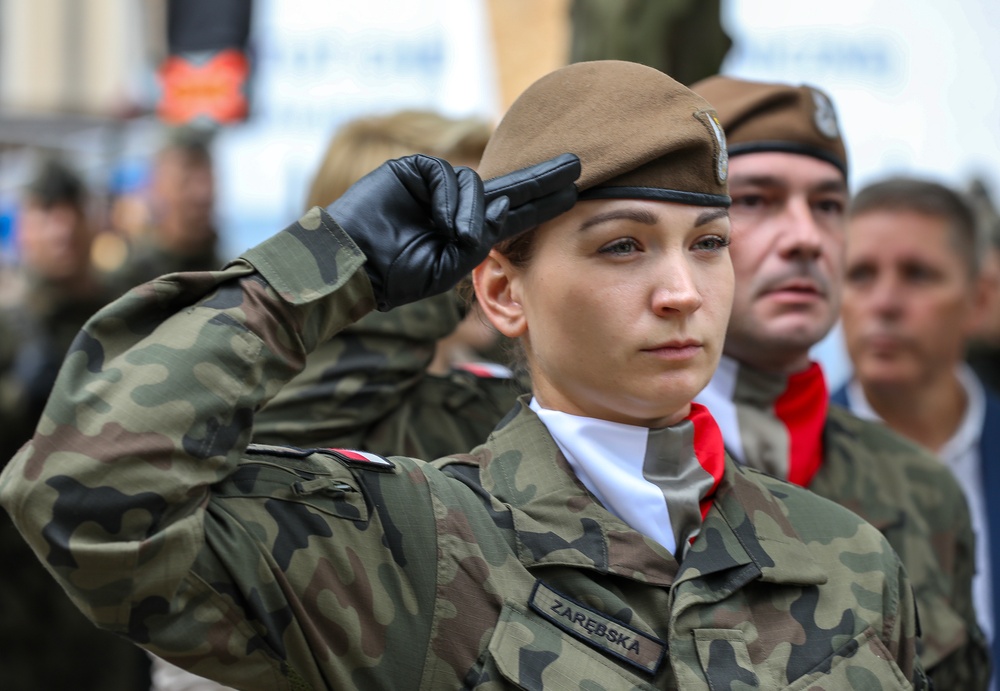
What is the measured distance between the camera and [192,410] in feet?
4.79

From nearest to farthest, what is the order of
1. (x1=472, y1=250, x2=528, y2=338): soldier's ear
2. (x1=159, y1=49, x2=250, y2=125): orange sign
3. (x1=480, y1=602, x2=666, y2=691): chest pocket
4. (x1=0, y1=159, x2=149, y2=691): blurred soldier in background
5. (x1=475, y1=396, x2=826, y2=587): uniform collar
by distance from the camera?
(x1=480, y1=602, x2=666, y2=691): chest pocket < (x1=475, y1=396, x2=826, y2=587): uniform collar < (x1=472, y1=250, x2=528, y2=338): soldier's ear < (x1=0, y1=159, x2=149, y2=691): blurred soldier in background < (x1=159, y1=49, x2=250, y2=125): orange sign

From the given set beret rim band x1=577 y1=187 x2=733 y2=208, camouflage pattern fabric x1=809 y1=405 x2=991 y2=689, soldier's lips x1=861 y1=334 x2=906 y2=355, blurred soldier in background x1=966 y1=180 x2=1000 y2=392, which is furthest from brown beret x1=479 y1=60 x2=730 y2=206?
blurred soldier in background x1=966 y1=180 x2=1000 y2=392

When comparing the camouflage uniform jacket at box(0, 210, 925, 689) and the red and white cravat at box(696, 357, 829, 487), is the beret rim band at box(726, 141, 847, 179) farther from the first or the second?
the camouflage uniform jacket at box(0, 210, 925, 689)

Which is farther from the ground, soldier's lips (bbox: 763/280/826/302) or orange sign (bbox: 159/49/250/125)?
soldier's lips (bbox: 763/280/826/302)

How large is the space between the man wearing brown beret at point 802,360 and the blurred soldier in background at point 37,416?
326 centimetres

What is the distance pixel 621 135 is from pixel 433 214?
30 centimetres

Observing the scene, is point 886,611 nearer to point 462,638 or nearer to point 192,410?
point 462,638

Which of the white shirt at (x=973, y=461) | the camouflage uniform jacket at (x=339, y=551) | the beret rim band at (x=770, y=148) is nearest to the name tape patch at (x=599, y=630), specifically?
the camouflage uniform jacket at (x=339, y=551)

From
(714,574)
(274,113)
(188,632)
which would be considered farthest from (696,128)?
(274,113)

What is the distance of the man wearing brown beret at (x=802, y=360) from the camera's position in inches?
95.5

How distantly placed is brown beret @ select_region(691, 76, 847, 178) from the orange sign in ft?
14.6

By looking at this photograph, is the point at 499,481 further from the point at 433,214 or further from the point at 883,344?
→ the point at 883,344

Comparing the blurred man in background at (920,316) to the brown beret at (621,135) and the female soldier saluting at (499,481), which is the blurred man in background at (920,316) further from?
the brown beret at (621,135)

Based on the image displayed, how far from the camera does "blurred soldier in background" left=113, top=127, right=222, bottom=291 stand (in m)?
5.16
